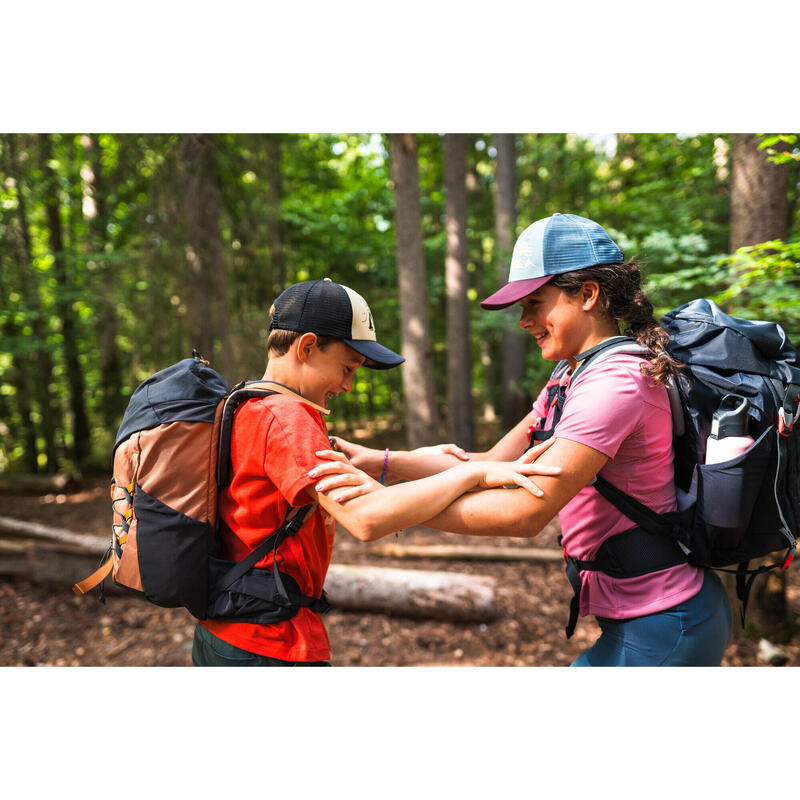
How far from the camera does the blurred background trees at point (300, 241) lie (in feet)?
22.8

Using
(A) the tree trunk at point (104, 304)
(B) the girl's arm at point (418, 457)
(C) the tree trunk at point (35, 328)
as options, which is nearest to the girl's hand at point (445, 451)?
(B) the girl's arm at point (418, 457)

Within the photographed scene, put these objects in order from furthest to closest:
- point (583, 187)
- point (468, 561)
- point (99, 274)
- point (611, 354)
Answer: point (583, 187) → point (99, 274) → point (468, 561) → point (611, 354)

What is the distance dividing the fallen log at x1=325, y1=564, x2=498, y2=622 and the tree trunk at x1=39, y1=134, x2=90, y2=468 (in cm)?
696

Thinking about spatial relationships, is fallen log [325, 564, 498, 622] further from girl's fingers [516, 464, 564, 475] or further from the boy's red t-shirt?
girl's fingers [516, 464, 564, 475]

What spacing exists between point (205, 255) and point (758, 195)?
278 inches

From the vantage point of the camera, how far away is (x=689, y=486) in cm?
185

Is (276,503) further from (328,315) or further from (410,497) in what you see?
(328,315)

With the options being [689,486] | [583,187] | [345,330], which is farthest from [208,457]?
[583,187]

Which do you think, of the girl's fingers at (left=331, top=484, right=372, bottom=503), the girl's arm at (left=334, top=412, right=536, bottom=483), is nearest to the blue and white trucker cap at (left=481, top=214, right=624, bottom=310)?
the girl's arm at (left=334, top=412, right=536, bottom=483)

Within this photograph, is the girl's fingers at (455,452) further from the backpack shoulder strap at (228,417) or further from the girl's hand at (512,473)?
the backpack shoulder strap at (228,417)

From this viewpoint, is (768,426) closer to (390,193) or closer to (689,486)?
(689,486)

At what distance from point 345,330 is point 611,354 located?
36.1 inches

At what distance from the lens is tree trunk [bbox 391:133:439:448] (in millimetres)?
7613

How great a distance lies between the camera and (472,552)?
639 cm
